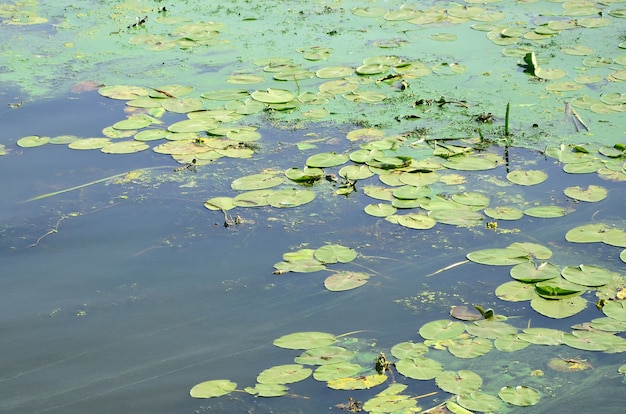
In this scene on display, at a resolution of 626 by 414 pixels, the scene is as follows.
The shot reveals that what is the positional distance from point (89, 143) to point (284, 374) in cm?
183

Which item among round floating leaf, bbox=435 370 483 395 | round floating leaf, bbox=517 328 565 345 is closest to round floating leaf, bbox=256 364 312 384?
round floating leaf, bbox=435 370 483 395

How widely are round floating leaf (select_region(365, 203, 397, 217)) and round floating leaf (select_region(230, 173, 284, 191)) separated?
1.35 ft

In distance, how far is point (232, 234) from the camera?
3.09m

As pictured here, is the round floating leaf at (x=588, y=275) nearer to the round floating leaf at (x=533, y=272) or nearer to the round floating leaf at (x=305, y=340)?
the round floating leaf at (x=533, y=272)

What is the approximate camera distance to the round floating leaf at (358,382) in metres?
2.31

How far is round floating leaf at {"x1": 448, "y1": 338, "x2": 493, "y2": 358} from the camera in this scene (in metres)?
2.40

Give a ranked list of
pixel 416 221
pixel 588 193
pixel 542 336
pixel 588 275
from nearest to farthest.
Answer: pixel 542 336 < pixel 588 275 < pixel 416 221 < pixel 588 193

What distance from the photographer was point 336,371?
2371 mm

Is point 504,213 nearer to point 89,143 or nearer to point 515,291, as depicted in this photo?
point 515,291

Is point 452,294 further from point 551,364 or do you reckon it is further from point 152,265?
point 152,265

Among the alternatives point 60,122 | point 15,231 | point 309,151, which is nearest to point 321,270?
point 309,151

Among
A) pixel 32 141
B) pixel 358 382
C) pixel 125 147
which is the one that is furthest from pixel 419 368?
pixel 32 141

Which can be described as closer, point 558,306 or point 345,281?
point 558,306

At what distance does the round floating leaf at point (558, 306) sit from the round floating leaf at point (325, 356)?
61 centimetres
